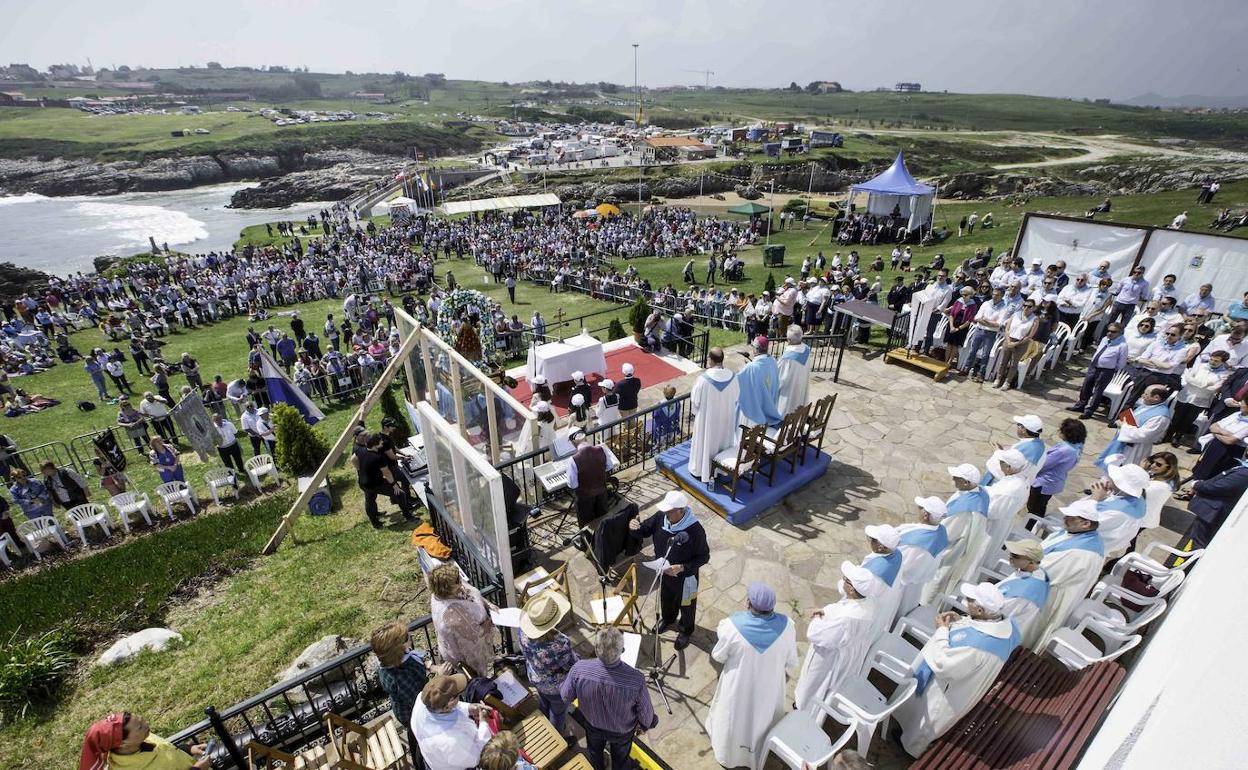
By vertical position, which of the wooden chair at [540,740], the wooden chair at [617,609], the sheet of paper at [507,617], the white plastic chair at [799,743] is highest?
the sheet of paper at [507,617]

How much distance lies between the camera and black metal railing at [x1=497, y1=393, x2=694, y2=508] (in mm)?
7604

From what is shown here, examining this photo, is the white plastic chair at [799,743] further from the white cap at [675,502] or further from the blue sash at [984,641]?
the white cap at [675,502]

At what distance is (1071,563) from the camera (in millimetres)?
4297

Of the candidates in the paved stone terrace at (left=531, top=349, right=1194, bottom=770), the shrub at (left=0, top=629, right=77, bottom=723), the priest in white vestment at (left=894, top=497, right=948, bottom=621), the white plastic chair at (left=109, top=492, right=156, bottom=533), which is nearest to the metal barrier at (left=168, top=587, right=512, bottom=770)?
the paved stone terrace at (left=531, top=349, right=1194, bottom=770)

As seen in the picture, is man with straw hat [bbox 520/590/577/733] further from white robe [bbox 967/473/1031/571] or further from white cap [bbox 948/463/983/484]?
white robe [bbox 967/473/1031/571]

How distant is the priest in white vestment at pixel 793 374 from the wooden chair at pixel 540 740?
5.17 m

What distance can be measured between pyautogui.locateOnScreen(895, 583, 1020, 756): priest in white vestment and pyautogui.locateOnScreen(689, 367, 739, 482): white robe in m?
3.51

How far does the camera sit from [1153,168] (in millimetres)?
47500

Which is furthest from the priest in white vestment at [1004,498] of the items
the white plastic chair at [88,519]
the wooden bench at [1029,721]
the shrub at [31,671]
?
the white plastic chair at [88,519]

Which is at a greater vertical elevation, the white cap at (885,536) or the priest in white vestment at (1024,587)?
the white cap at (885,536)

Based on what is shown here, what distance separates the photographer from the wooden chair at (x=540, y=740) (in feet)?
12.6

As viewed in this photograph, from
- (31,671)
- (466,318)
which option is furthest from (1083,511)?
(466,318)

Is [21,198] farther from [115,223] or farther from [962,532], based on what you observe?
[962,532]

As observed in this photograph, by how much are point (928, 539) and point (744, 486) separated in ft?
9.43
